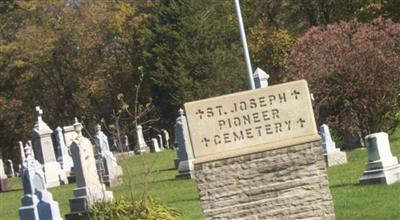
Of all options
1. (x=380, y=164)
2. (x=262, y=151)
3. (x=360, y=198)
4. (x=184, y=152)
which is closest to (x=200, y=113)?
(x=262, y=151)

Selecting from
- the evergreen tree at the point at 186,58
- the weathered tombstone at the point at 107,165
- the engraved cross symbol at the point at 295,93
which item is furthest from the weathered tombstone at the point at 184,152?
the evergreen tree at the point at 186,58

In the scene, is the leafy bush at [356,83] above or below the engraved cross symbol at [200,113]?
above

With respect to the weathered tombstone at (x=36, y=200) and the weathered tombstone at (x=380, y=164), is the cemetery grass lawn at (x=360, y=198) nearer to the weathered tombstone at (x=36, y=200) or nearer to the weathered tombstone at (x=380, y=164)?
the weathered tombstone at (x=380, y=164)

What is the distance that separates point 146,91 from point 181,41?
15.6 feet

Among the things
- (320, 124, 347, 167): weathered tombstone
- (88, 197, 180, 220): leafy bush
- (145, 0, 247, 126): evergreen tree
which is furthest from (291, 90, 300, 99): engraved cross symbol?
(145, 0, 247, 126): evergreen tree

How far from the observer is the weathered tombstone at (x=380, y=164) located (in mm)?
14859

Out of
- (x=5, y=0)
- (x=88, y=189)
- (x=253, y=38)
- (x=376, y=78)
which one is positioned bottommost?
(x=88, y=189)

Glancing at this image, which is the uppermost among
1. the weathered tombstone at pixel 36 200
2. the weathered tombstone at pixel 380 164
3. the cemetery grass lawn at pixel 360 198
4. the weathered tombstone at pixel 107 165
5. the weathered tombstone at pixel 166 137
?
the weathered tombstone at pixel 166 137

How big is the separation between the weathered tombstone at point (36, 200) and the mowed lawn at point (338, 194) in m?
1.03

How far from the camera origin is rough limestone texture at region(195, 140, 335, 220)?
1052 cm

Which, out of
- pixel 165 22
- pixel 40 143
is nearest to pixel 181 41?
pixel 165 22

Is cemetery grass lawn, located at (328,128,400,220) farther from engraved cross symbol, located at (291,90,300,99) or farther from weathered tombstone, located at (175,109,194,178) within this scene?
weathered tombstone, located at (175,109,194,178)

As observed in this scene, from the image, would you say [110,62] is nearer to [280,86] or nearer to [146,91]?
[146,91]

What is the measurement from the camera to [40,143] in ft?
109
